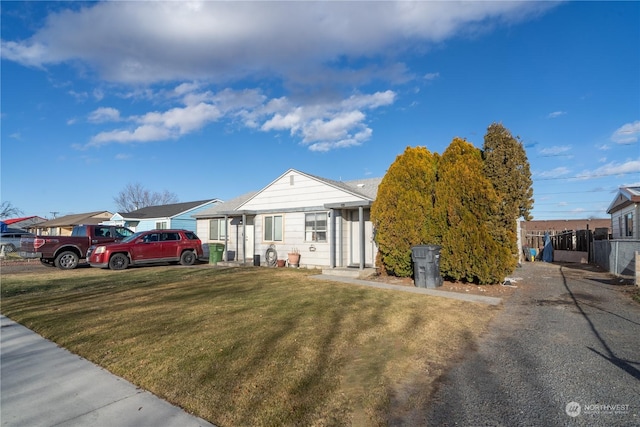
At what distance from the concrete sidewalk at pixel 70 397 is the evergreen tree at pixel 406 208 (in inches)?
334

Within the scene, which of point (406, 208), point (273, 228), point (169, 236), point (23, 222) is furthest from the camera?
point (23, 222)

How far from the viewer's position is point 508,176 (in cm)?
1037

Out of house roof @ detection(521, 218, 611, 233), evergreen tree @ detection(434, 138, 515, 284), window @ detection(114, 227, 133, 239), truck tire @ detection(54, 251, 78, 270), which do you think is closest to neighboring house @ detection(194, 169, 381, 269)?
evergreen tree @ detection(434, 138, 515, 284)

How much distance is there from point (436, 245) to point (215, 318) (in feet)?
20.9

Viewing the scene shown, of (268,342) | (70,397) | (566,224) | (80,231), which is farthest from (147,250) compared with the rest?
(566,224)

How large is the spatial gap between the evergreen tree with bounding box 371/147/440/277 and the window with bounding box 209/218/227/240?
33.9ft

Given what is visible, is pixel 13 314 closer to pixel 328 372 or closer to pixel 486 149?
pixel 328 372

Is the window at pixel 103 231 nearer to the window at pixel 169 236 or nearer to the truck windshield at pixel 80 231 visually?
the truck windshield at pixel 80 231

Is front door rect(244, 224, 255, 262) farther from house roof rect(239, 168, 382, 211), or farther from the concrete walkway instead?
the concrete walkway

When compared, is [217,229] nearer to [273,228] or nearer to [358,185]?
[273,228]

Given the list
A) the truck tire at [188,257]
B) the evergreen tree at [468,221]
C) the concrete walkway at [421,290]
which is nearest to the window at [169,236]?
the truck tire at [188,257]

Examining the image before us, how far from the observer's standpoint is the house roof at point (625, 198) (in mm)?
14400

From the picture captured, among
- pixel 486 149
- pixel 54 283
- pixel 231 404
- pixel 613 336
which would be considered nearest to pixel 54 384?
pixel 231 404

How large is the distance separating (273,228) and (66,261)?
863cm
